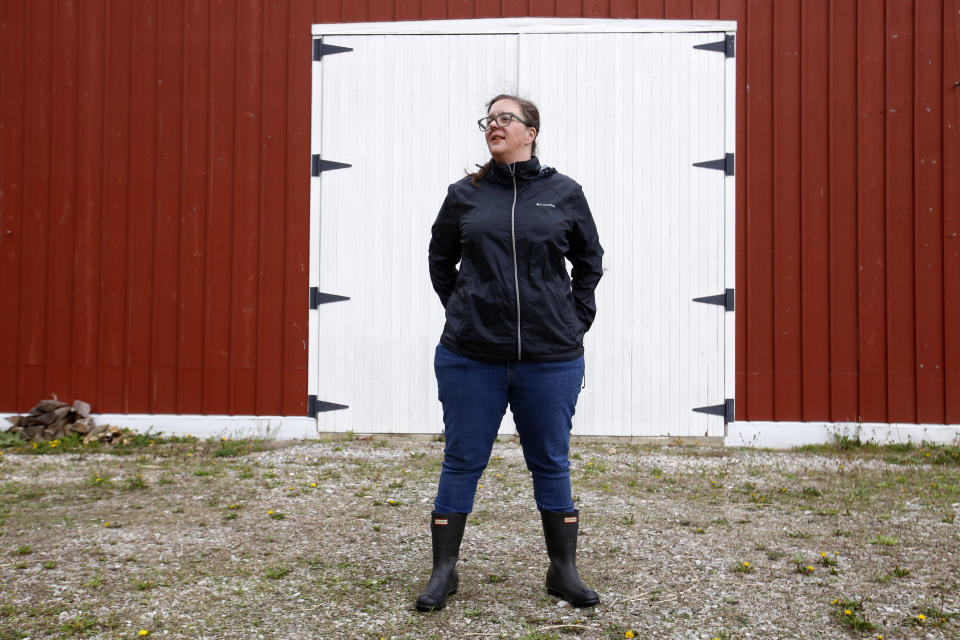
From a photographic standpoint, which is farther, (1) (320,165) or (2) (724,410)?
(1) (320,165)

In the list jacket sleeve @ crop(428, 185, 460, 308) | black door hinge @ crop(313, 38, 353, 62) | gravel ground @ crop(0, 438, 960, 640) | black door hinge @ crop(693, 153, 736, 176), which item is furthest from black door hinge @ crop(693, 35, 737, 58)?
jacket sleeve @ crop(428, 185, 460, 308)

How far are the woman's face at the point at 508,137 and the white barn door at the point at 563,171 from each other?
3.30 metres

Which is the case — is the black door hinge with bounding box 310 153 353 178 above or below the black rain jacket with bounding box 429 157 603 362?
above

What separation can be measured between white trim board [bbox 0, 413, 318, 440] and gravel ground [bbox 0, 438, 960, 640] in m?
0.69

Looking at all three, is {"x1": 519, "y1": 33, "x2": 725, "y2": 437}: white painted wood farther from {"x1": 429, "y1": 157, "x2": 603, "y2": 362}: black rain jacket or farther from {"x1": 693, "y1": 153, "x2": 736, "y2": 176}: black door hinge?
{"x1": 429, "y1": 157, "x2": 603, "y2": 362}: black rain jacket

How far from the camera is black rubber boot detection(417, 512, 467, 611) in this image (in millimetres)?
2684

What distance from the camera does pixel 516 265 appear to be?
2641 millimetres

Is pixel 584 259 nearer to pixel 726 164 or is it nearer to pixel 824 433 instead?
pixel 726 164

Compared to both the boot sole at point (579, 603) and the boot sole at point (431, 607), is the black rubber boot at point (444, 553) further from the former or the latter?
the boot sole at point (579, 603)

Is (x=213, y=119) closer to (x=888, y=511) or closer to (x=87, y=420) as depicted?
(x=87, y=420)

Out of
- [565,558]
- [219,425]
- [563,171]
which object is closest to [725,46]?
[563,171]

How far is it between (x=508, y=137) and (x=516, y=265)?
0.47 m

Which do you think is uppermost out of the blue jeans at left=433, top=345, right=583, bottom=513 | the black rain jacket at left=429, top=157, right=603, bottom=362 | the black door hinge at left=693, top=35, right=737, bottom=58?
the black door hinge at left=693, top=35, right=737, bottom=58

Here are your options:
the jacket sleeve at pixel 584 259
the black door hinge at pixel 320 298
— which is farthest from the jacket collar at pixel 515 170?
the black door hinge at pixel 320 298
